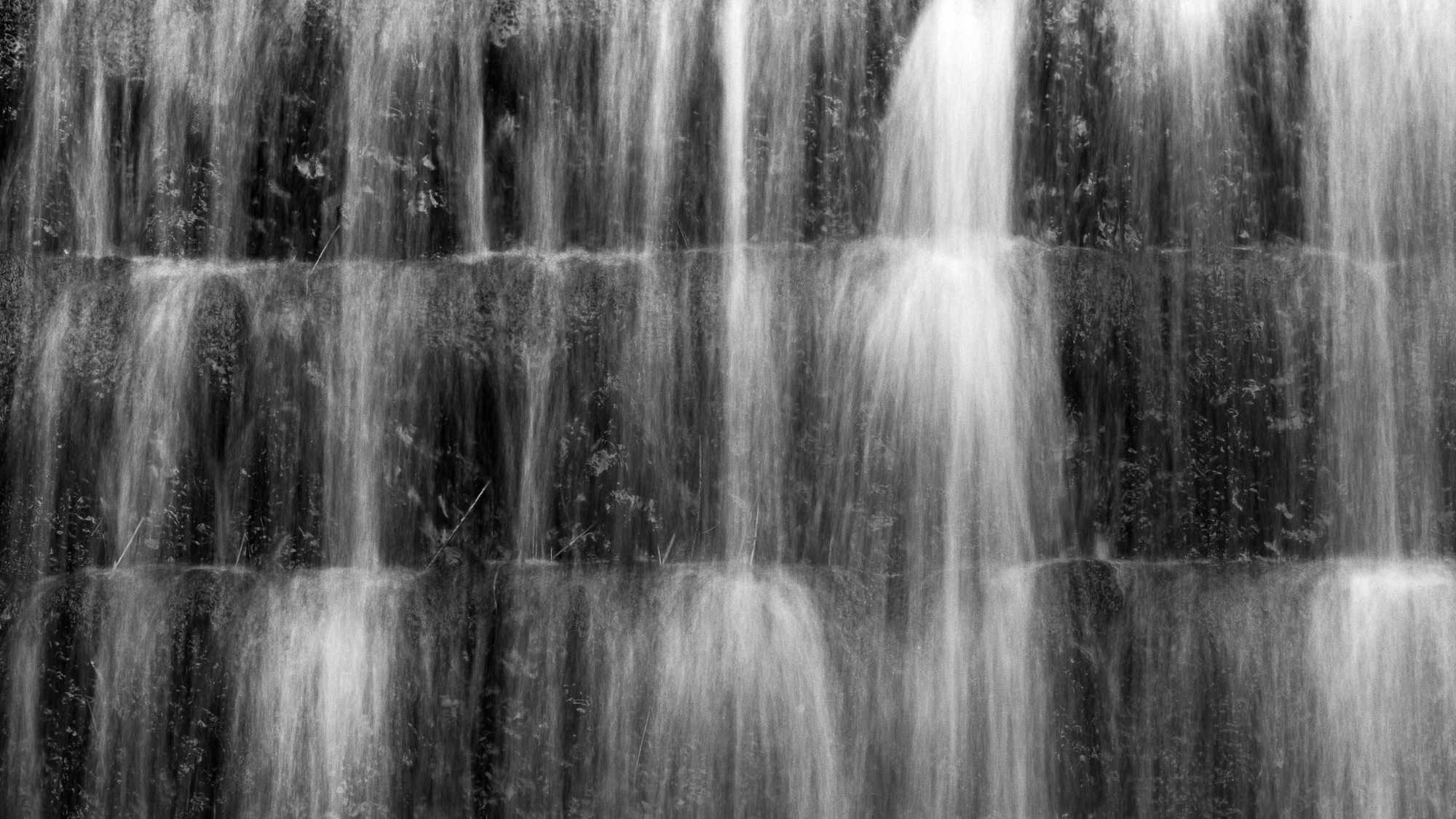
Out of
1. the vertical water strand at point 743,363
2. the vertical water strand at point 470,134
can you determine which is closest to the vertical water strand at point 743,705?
the vertical water strand at point 743,363

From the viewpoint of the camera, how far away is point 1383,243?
4324 mm

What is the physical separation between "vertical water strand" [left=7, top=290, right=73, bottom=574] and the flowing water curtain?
3.62 m

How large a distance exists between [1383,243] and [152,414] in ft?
11.6

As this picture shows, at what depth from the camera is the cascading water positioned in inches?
166

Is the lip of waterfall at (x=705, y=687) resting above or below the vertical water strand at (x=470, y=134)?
below

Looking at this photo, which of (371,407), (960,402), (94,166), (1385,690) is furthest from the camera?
(94,166)

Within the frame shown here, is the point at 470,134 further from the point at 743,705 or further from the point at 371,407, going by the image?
the point at 743,705

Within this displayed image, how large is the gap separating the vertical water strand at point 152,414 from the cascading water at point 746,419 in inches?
0.6

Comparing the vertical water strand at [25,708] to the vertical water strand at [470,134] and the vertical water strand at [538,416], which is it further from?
the vertical water strand at [470,134]

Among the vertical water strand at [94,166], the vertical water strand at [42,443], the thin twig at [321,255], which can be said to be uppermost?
the vertical water strand at [94,166]

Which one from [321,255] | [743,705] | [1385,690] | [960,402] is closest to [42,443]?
[321,255]

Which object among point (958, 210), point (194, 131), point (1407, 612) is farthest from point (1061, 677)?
point (194, 131)

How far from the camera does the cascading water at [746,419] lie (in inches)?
166

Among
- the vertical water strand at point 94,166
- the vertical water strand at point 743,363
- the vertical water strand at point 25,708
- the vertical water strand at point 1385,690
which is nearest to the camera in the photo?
the vertical water strand at point 1385,690
